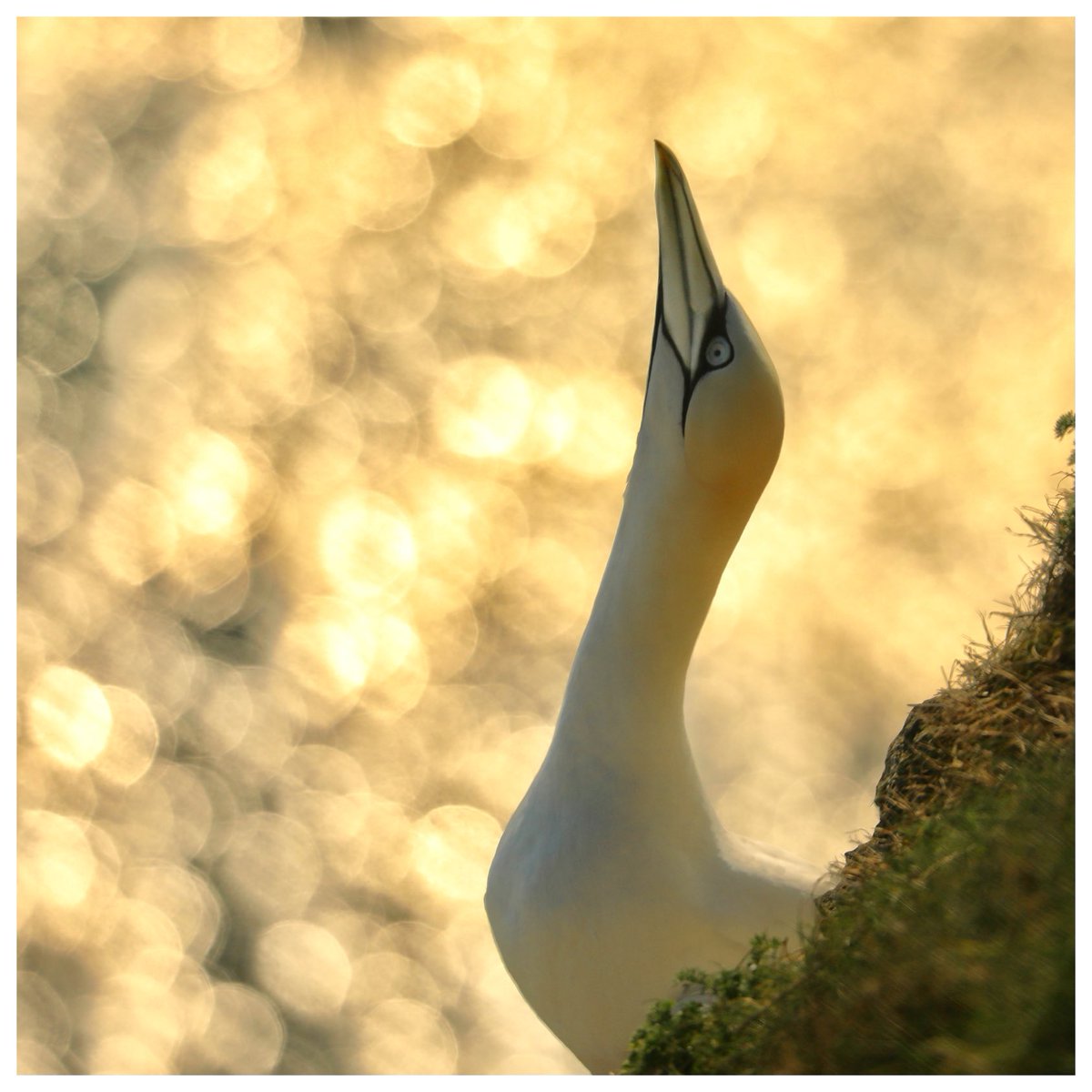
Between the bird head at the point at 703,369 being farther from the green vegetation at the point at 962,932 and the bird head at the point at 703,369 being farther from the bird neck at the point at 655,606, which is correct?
the green vegetation at the point at 962,932

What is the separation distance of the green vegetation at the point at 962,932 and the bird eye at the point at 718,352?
1410 millimetres

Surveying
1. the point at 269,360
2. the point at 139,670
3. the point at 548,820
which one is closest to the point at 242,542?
the point at 139,670

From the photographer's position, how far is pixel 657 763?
611 cm

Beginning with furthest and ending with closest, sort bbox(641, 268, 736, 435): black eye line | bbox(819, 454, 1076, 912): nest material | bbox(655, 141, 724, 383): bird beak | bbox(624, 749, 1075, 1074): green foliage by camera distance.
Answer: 1. bbox(655, 141, 724, 383): bird beak
2. bbox(641, 268, 736, 435): black eye line
3. bbox(819, 454, 1076, 912): nest material
4. bbox(624, 749, 1075, 1074): green foliage

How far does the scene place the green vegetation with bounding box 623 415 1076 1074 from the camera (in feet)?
10.3

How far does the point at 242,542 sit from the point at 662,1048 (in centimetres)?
2307

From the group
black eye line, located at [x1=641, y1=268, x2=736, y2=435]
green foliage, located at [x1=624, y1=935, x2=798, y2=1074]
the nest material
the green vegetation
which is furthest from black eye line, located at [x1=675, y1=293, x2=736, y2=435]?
green foliage, located at [x1=624, y1=935, x2=798, y2=1074]

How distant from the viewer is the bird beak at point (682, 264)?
20.8 ft

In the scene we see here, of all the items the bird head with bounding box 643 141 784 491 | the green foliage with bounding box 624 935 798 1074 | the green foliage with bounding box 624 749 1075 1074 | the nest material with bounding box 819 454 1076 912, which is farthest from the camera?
the bird head with bounding box 643 141 784 491

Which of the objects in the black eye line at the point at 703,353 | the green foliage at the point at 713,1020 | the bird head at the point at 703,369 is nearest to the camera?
the green foliage at the point at 713,1020

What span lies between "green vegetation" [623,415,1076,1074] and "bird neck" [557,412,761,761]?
1.33 m

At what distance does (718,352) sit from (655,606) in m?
0.94

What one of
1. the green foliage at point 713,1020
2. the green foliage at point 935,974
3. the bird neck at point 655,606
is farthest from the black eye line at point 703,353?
the green foliage at point 713,1020

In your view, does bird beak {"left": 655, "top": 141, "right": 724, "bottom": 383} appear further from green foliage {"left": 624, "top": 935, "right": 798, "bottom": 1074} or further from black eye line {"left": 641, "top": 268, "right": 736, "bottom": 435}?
green foliage {"left": 624, "top": 935, "right": 798, "bottom": 1074}
